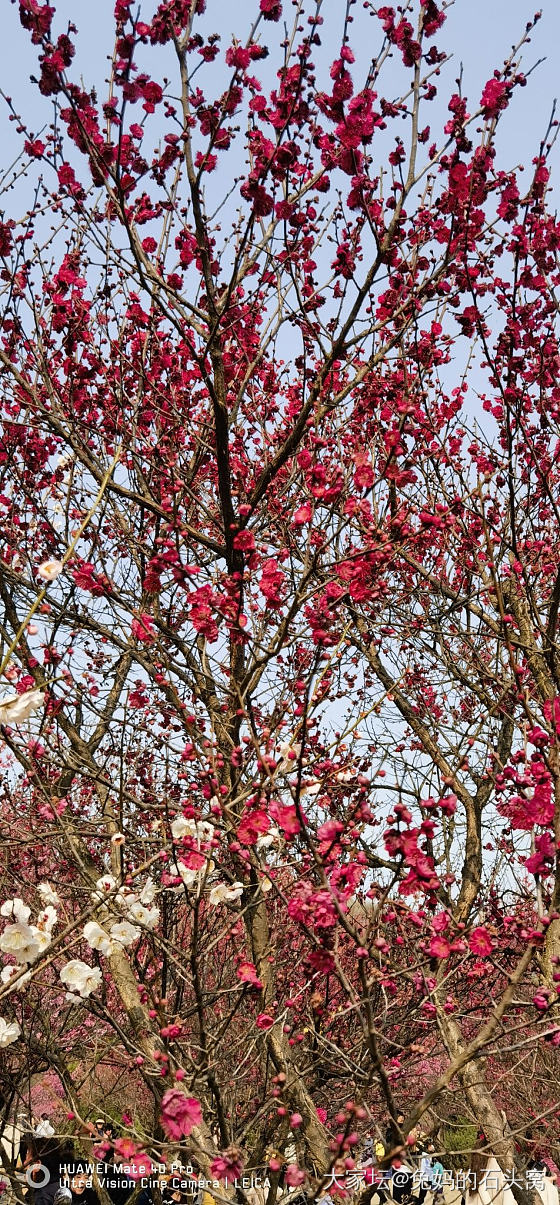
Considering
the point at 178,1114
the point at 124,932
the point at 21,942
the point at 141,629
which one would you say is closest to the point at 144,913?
the point at 124,932

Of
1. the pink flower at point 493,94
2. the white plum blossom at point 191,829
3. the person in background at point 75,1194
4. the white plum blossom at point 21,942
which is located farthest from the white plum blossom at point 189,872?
the person in background at point 75,1194

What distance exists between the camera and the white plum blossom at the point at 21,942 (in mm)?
3289

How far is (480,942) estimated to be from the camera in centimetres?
303

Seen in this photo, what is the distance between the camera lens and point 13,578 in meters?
5.60

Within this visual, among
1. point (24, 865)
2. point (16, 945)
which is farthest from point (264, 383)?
point (24, 865)

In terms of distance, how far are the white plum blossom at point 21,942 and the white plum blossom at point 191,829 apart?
618 mm

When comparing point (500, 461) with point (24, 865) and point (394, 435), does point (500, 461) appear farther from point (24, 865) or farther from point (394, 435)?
point (24, 865)

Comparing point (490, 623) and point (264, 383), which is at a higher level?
point (264, 383)

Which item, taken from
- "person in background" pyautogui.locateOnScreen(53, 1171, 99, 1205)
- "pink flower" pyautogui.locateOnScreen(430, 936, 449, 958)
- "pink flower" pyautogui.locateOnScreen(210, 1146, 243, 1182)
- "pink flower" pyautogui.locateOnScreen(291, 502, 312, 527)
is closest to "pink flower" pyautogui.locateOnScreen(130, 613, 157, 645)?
"pink flower" pyautogui.locateOnScreen(291, 502, 312, 527)

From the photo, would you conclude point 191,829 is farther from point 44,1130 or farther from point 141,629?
point 44,1130

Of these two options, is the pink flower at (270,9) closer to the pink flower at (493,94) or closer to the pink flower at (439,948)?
the pink flower at (493,94)

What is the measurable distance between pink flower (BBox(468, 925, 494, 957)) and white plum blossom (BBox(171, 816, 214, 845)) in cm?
104

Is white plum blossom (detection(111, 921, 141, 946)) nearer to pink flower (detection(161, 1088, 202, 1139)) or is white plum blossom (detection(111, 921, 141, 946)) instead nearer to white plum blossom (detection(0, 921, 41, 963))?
white plum blossom (detection(0, 921, 41, 963))

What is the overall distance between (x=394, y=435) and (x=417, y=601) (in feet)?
11.2
